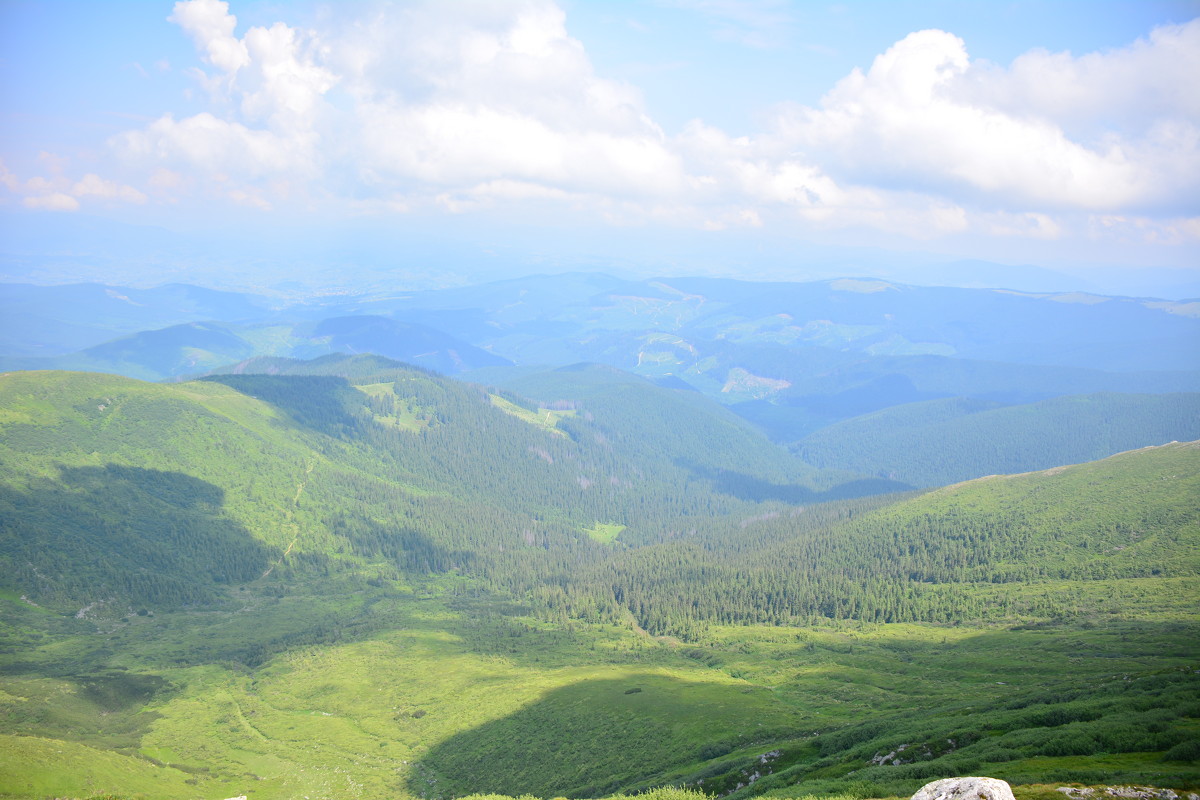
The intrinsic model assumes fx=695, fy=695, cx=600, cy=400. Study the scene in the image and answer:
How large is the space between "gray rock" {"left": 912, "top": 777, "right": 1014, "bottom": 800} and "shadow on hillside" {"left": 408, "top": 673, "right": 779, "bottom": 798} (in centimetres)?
5680

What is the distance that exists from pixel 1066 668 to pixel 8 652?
19840 centimetres

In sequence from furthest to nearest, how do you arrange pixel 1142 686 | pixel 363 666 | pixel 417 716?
1. pixel 363 666
2. pixel 417 716
3. pixel 1142 686

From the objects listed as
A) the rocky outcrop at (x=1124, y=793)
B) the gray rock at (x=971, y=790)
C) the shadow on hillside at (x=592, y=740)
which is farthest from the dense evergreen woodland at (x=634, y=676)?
the gray rock at (x=971, y=790)

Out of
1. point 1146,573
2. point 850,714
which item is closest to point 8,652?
point 850,714

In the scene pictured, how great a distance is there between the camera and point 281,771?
10356cm

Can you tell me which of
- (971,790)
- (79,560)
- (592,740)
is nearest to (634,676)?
(592,740)

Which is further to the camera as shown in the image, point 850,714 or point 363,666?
point 363,666

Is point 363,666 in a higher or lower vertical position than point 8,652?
lower

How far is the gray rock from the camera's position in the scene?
34.9 m

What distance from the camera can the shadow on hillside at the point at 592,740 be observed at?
93375 millimetres

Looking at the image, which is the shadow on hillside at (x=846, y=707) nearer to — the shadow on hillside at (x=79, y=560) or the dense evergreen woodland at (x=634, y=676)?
the dense evergreen woodland at (x=634, y=676)

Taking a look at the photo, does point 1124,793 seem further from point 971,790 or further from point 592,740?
point 592,740

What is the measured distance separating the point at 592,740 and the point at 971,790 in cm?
7762

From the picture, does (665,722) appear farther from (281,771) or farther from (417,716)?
(281,771)
